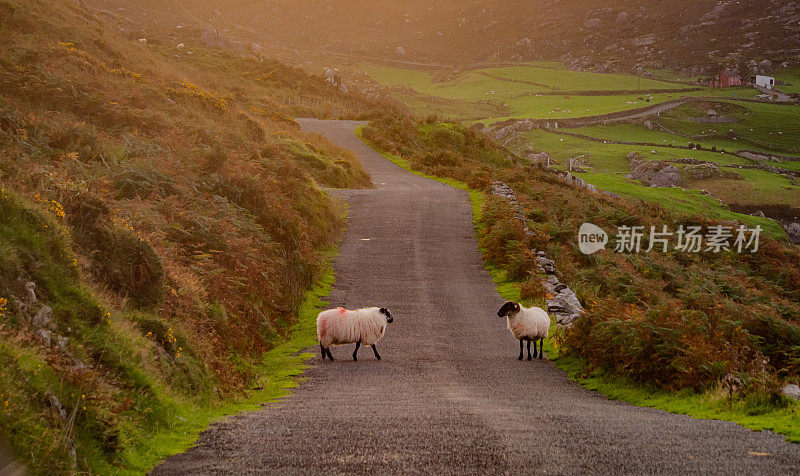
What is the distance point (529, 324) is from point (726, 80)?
17673cm

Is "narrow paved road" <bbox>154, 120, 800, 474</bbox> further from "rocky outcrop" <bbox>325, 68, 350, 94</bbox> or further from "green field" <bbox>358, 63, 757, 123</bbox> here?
"green field" <bbox>358, 63, 757, 123</bbox>

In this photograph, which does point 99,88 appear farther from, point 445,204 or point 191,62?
point 191,62

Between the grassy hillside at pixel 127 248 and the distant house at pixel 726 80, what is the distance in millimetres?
158999

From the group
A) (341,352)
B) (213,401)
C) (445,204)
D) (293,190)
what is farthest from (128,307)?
(445,204)

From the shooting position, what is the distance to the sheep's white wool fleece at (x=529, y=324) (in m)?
16.2

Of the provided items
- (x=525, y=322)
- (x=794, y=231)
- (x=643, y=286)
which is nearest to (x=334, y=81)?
(x=794, y=231)

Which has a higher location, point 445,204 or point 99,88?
point 99,88

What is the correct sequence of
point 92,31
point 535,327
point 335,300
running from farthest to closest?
point 92,31, point 335,300, point 535,327

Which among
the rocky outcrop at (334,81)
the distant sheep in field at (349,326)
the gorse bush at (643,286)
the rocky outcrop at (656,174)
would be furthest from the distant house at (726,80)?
the distant sheep in field at (349,326)

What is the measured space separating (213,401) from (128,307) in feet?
7.79

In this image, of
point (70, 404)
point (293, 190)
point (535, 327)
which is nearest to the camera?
point (70, 404)

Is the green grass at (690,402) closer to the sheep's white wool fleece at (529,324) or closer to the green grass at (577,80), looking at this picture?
the sheep's white wool fleece at (529,324)

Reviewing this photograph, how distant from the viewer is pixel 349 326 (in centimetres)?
1528

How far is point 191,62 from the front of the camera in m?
70.3
